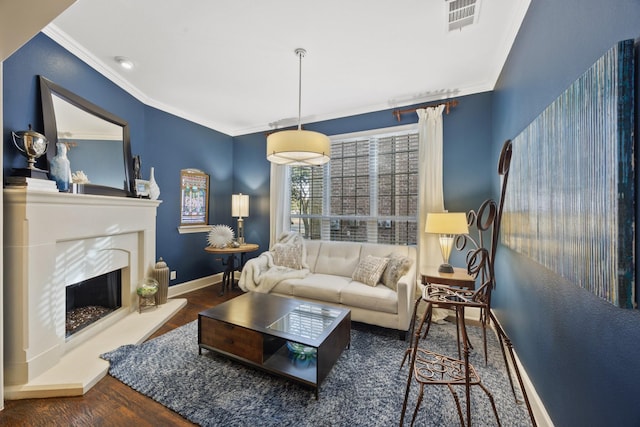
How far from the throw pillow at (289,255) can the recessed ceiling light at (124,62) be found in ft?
8.55

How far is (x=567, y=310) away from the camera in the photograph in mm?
1195

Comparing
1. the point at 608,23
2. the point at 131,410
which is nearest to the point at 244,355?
the point at 131,410

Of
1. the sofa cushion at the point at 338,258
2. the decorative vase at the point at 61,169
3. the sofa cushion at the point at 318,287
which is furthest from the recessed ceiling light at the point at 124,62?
the sofa cushion at the point at 338,258

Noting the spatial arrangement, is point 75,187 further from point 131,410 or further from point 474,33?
point 474,33

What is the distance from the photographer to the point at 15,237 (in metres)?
1.71

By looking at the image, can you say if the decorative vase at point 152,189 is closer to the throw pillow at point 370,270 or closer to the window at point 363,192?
the window at point 363,192

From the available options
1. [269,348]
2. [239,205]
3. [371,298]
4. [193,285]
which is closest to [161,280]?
[193,285]

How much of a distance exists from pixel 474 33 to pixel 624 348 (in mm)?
2340

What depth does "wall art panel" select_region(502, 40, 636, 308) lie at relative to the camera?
0.78 metres

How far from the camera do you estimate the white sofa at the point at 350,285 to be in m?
2.45

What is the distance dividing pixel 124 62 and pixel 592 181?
366 cm

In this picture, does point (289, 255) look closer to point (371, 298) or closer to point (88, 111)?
point (371, 298)

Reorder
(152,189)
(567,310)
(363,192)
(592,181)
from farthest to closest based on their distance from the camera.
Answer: (363,192)
(152,189)
(567,310)
(592,181)

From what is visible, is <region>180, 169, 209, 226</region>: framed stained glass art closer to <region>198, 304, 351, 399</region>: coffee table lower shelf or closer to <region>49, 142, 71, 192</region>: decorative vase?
<region>49, 142, 71, 192</region>: decorative vase
